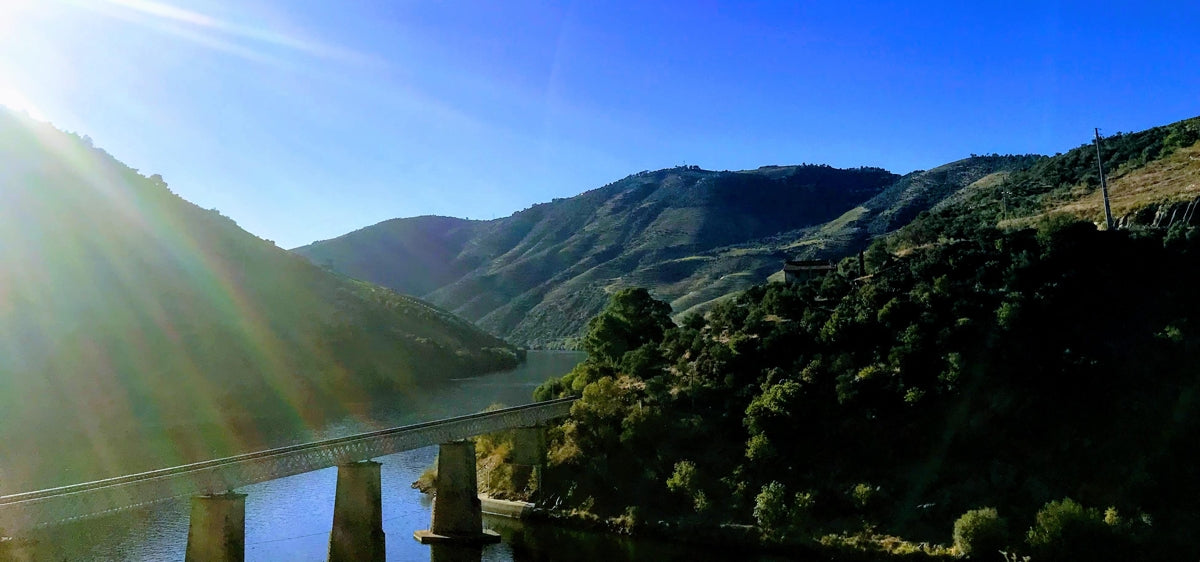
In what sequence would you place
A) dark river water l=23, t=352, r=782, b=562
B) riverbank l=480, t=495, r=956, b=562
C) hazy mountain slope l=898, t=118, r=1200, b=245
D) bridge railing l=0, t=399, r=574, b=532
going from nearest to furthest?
bridge railing l=0, t=399, r=574, b=532 → riverbank l=480, t=495, r=956, b=562 → dark river water l=23, t=352, r=782, b=562 → hazy mountain slope l=898, t=118, r=1200, b=245

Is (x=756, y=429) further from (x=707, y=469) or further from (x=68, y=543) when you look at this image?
(x=68, y=543)

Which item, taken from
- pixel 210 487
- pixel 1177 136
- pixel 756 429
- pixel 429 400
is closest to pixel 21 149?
pixel 429 400

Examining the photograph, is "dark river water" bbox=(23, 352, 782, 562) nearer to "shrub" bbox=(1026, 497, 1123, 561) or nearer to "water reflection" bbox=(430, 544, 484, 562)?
"water reflection" bbox=(430, 544, 484, 562)

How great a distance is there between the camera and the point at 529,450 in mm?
51969

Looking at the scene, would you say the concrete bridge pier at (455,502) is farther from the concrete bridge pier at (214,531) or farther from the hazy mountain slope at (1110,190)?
the hazy mountain slope at (1110,190)

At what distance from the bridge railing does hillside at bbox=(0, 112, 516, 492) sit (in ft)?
104

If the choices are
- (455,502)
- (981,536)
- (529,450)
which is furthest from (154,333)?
(981,536)

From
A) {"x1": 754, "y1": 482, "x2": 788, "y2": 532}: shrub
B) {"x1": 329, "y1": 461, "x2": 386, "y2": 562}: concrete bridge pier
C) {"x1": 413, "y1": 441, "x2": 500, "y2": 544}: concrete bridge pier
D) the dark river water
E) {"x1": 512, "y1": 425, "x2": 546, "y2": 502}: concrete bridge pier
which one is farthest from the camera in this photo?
{"x1": 512, "y1": 425, "x2": 546, "y2": 502}: concrete bridge pier

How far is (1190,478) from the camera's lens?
123 ft

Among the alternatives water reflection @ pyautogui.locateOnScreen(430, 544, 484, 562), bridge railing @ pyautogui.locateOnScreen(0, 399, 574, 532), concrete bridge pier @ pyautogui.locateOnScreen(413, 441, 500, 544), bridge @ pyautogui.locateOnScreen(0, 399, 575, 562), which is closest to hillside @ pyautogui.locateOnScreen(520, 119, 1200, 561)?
concrete bridge pier @ pyautogui.locateOnScreen(413, 441, 500, 544)

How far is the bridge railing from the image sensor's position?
28047mm

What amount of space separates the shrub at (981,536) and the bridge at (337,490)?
994 inches

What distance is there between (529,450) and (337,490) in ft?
55.6

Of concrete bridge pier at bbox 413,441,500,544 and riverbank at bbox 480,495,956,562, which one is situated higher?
concrete bridge pier at bbox 413,441,500,544
